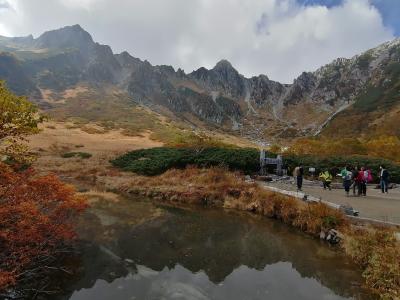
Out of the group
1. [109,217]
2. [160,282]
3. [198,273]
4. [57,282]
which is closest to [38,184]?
[57,282]

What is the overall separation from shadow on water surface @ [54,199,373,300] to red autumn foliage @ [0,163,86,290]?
6.34 ft

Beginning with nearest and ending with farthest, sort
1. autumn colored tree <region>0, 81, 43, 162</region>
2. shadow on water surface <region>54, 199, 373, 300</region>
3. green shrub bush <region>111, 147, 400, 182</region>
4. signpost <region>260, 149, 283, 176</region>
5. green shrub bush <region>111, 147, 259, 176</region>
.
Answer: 1. autumn colored tree <region>0, 81, 43, 162</region>
2. shadow on water surface <region>54, 199, 373, 300</region>
3. green shrub bush <region>111, 147, 400, 182</region>
4. signpost <region>260, 149, 283, 176</region>
5. green shrub bush <region>111, 147, 259, 176</region>

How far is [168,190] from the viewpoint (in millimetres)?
33750

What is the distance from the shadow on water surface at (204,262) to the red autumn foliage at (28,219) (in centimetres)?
193

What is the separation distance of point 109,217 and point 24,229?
11680 mm

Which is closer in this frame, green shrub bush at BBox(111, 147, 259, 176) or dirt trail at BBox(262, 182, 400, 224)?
dirt trail at BBox(262, 182, 400, 224)

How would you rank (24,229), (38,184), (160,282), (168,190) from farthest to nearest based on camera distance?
(168,190) < (38,184) < (160,282) < (24,229)

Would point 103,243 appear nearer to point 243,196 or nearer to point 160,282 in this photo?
point 160,282

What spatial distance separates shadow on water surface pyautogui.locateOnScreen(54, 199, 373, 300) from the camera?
1458cm

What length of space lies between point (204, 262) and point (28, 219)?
27.0ft

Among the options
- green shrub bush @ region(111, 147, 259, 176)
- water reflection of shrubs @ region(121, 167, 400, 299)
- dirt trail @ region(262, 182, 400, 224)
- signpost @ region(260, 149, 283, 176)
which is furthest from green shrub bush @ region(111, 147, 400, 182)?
dirt trail @ region(262, 182, 400, 224)

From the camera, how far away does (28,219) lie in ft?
46.6

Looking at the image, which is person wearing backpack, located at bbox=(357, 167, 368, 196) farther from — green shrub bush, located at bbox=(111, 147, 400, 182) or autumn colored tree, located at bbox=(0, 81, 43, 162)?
autumn colored tree, located at bbox=(0, 81, 43, 162)

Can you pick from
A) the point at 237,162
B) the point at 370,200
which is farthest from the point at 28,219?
the point at 237,162
